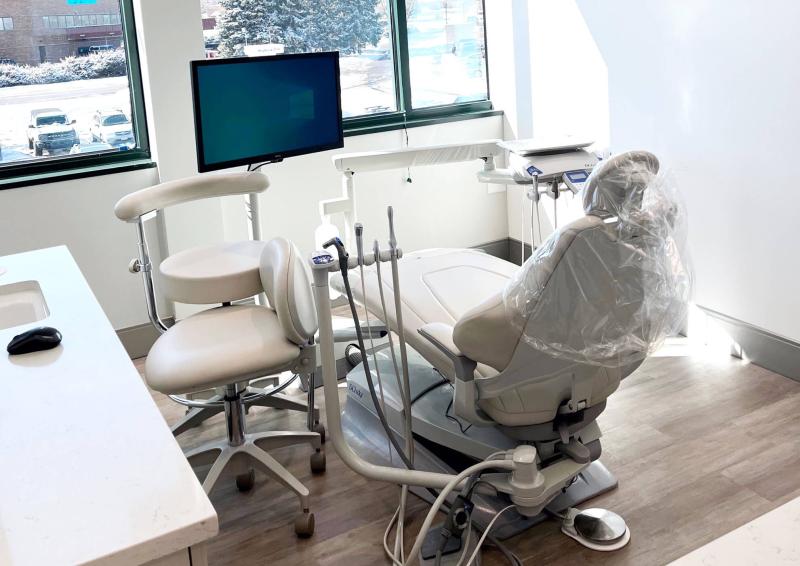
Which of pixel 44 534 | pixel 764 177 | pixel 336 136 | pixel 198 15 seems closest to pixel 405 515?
pixel 336 136

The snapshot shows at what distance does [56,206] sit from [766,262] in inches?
113

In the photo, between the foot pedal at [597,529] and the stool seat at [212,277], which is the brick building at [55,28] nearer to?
the stool seat at [212,277]

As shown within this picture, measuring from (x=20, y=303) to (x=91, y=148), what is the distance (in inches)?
76.6

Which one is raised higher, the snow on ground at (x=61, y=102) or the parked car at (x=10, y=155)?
the snow on ground at (x=61, y=102)

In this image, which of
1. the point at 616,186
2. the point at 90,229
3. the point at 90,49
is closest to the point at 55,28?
the point at 90,49

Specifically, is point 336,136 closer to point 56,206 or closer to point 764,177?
point 56,206

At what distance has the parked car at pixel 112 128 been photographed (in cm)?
387

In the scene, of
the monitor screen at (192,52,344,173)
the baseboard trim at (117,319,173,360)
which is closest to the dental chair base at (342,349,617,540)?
the monitor screen at (192,52,344,173)

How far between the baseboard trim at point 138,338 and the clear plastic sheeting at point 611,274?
2381 millimetres

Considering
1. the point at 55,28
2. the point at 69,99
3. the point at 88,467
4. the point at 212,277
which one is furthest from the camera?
the point at 69,99

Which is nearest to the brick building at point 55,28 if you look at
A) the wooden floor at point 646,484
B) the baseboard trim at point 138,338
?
the baseboard trim at point 138,338

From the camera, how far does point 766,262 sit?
3.31 metres

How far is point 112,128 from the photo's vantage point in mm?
3902

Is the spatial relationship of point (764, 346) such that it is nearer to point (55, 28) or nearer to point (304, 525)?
point (304, 525)
